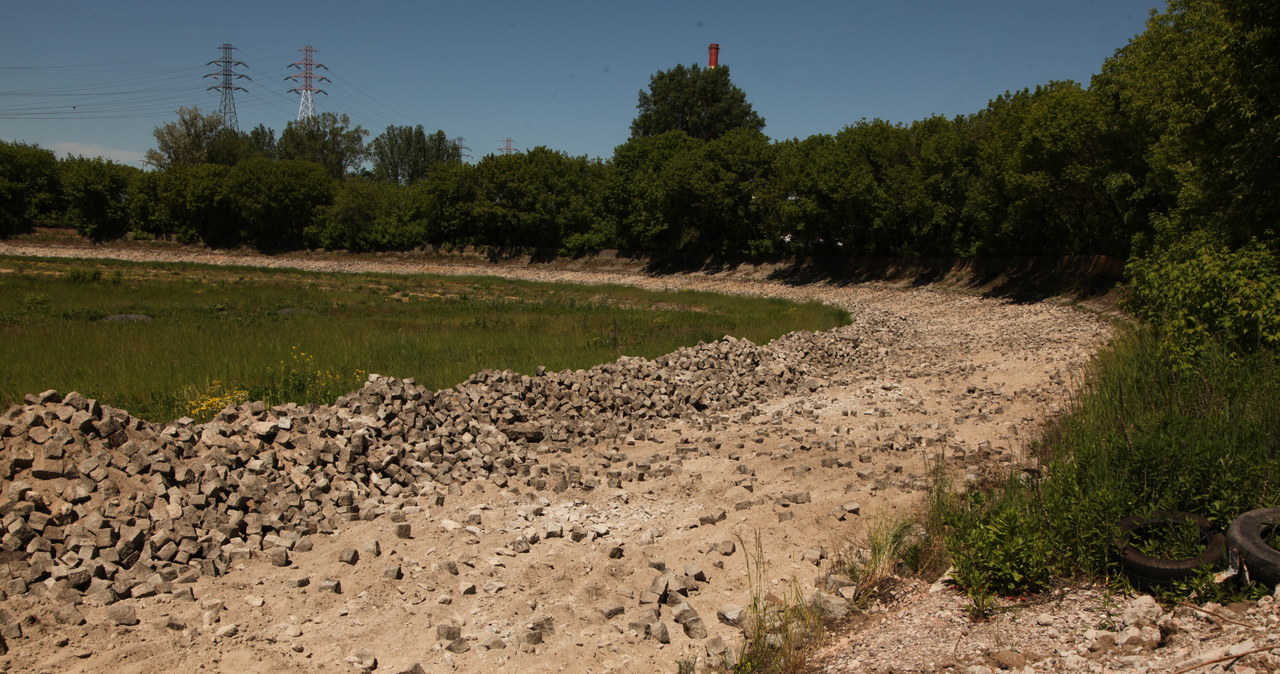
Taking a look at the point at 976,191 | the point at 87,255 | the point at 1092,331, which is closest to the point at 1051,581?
the point at 1092,331

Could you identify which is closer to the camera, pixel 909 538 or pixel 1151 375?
pixel 909 538

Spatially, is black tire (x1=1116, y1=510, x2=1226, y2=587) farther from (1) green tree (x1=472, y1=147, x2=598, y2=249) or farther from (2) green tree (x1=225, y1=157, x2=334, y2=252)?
(2) green tree (x1=225, y1=157, x2=334, y2=252)

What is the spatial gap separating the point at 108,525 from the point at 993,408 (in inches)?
549

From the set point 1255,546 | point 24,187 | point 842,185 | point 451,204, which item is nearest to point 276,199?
point 451,204

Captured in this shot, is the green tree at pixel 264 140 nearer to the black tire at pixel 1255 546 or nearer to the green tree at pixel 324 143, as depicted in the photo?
the green tree at pixel 324 143

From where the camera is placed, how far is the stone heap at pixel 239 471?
26.6ft

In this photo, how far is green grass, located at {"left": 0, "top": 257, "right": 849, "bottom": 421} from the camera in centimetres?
1462

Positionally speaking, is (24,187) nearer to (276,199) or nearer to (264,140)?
(276,199)

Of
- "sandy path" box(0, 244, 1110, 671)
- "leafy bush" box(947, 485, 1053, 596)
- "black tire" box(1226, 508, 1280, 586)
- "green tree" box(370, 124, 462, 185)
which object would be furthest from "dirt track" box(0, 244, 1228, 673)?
"green tree" box(370, 124, 462, 185)

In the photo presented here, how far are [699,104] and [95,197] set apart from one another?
70.4m

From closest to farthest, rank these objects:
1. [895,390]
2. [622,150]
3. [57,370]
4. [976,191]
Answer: [57,370] → [895,390] → [976,191] → [622,150]

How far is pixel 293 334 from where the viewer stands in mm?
22000

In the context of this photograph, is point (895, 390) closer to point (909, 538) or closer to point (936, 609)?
point (909, 538)

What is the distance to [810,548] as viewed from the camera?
8828 mm
